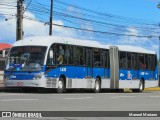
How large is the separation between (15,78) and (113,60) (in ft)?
29.5

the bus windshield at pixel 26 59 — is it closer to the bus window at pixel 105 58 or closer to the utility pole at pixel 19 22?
the bus window at pixel 105 58

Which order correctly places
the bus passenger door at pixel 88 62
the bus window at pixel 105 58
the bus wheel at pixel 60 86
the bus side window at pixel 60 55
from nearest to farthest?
the bus side window at pixel 60 55, the bus wheel at pixel 60 86, the bus passenger door at pixel 88 62, the bus window at pixel 105 58

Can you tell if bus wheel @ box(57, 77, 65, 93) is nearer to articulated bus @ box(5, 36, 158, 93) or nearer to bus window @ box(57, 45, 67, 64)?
articulated bus @ box(5, 36, 158, 93)

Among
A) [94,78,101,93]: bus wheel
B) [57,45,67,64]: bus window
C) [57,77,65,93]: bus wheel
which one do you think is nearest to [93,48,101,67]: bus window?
[94,78,101,93]: bus wheel

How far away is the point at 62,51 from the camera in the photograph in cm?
3017

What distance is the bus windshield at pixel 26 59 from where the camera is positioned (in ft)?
94.5

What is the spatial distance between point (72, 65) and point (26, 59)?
10.5 feet

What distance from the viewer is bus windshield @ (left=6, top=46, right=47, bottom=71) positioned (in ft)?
94.5

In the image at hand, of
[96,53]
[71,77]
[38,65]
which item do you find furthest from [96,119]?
[96,53]

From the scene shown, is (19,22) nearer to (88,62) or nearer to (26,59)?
(88,62)

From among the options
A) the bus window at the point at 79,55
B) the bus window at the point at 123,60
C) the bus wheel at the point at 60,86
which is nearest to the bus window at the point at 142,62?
the bus window at the point at 123,60

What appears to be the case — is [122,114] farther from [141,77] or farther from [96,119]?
[141,77]

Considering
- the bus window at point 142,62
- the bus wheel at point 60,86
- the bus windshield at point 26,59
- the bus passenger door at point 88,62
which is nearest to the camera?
the bus windshield at point 26,59

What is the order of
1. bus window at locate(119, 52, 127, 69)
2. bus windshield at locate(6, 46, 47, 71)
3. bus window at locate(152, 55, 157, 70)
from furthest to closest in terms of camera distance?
bus window at locate(152, 55, 157, 70) → bus window at locate(119, 52, 127, 69) → bus windshield at locate(6, 46, 47, 71)
